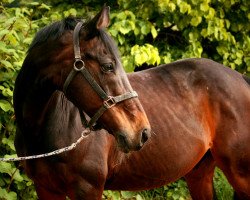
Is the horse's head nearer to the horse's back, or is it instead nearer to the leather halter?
the leather halter

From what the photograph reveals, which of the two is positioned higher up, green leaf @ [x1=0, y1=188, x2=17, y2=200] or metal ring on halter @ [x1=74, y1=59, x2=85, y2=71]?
metal ring on halter @ [x1=74, y1=59, x2=85, y2=71]

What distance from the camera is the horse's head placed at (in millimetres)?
2576

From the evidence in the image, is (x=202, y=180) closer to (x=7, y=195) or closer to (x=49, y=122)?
(x=7, y=195)

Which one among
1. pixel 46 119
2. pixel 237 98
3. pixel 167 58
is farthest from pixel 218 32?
pixel 46 119

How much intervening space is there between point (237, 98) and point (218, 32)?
203 centimetres

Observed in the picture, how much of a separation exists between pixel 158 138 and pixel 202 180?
100 centimetres

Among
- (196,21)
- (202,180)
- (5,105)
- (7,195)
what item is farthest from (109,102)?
(196,21)

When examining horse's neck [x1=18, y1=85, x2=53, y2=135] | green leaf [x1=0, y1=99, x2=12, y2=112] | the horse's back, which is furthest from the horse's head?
green leaf [x1=0, y1=99, x2=12, y2=112]

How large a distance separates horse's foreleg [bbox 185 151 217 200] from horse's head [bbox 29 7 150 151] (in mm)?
1749

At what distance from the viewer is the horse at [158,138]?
2957 mm

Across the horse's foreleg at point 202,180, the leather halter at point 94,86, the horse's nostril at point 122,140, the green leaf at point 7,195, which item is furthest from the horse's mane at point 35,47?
the horse's foreleg at point 202,180

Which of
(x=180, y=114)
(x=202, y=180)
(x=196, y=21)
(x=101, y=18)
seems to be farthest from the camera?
(x=196, y=21)

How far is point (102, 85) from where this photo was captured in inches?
103

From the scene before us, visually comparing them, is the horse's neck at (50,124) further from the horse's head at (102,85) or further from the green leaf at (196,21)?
the green leaf at (196,21)
